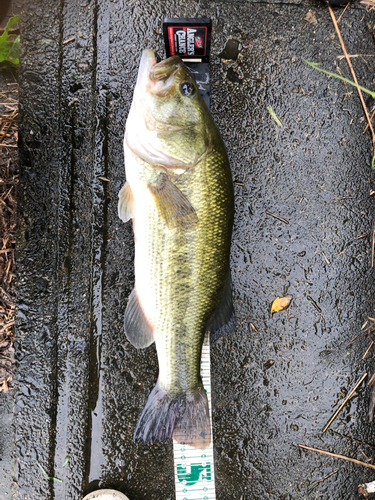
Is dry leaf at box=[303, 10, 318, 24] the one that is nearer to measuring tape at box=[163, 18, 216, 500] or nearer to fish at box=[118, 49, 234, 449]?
measuring tape at box=[163, 18, 216, 500]

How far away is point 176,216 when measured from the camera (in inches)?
79.7

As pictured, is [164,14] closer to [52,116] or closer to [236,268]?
[52,116]

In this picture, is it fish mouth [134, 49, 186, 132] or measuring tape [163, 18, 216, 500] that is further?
measuring tape [163, 18, 216, 500]

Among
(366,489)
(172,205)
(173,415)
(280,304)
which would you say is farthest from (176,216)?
(366,489)

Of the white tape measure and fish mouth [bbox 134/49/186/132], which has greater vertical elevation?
fish mouth [bbox 134/49/186/132]

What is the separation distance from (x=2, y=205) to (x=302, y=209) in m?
2.45

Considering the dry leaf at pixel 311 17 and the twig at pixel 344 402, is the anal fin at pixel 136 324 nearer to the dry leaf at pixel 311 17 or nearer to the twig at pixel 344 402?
the twig at pixel 344 402

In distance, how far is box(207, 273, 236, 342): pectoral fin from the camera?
228cm

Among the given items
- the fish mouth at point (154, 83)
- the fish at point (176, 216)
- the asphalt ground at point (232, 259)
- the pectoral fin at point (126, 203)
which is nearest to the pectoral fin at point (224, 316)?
the fish at point (176, 216)

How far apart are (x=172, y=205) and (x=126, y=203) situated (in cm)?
38

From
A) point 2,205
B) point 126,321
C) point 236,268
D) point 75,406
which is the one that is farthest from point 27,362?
point 236,268

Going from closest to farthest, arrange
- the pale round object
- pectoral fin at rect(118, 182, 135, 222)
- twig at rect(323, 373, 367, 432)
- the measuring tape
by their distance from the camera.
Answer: pectoral fin at rect(118, 182, 135, 222)
the pale round object
the measuring tape
twig at rect(323, 373, 367, 432)

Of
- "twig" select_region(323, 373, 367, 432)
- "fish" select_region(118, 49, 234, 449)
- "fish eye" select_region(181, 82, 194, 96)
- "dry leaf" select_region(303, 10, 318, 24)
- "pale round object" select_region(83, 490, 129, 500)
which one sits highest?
"dry leaf" select_region(303, 10, 318, 24)

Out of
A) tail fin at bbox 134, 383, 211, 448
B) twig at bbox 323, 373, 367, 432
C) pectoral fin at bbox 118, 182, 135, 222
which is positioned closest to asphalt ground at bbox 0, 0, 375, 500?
twig at bbox 323, 373, 367, 432
